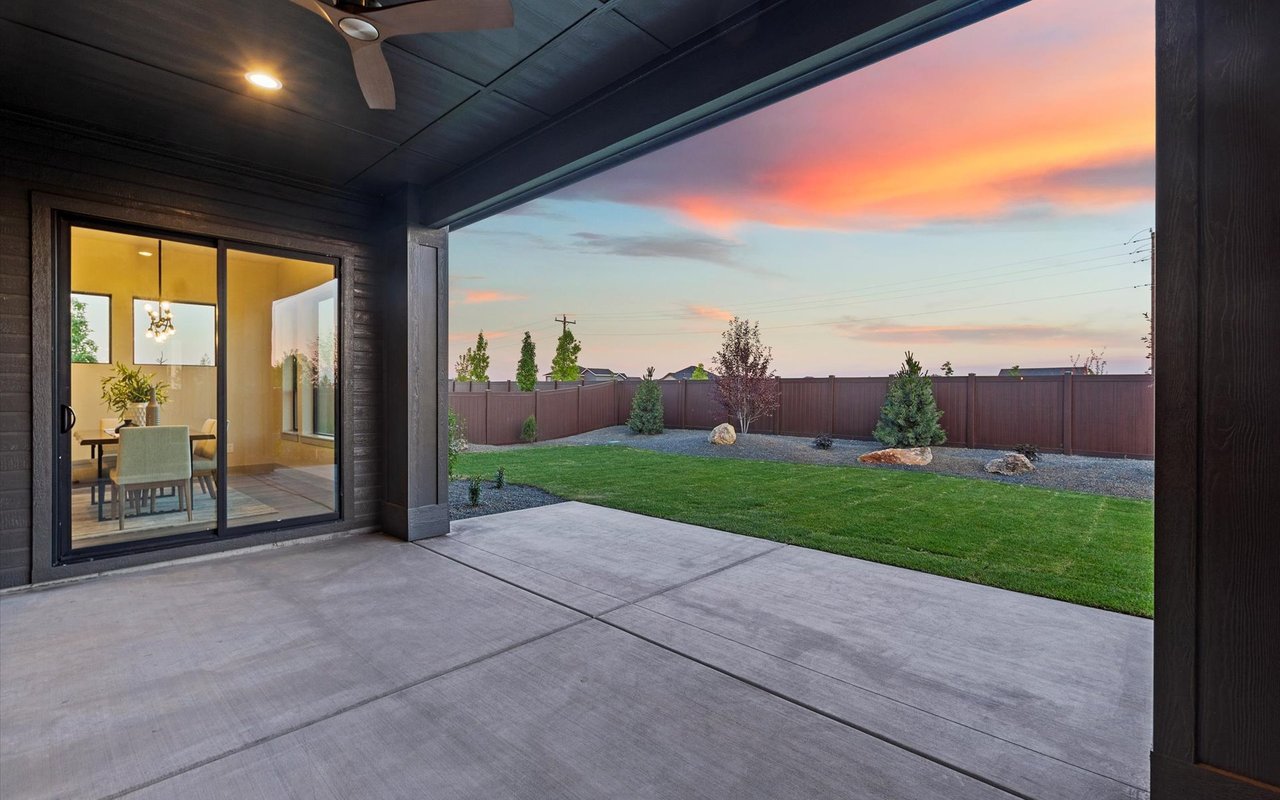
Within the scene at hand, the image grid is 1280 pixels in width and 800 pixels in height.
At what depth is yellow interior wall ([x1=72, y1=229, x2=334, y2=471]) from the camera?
3979 mm

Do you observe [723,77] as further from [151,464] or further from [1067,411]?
[1067,411]

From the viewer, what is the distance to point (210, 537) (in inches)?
168

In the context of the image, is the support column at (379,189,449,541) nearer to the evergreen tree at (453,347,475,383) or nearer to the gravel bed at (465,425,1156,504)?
the gravel bed at (465,425,1156,504)

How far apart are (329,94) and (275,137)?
0.92 metres

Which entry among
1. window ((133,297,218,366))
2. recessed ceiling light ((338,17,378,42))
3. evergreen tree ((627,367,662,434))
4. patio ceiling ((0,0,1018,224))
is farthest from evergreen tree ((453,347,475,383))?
recessed ceiling light ((338,17,378,42))

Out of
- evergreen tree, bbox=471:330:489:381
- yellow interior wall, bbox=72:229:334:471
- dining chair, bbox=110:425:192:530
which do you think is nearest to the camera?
yellow interior wall, bbox=72:229:334:471

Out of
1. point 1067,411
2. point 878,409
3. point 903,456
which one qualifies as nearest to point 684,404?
point 878,409

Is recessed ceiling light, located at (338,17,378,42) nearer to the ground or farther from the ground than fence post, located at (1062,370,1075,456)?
farther from the ground

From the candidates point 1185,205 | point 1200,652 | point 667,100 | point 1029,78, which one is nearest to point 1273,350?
point 1185,205

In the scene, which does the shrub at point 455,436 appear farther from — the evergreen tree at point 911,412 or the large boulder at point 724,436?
the evergreen tree at point 911,412

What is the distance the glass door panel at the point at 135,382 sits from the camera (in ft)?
12.6

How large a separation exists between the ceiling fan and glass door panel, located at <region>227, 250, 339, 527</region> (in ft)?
9.84

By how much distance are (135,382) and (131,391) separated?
3.5 inches

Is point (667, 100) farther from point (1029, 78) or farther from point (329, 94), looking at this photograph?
point (1029, 78)
